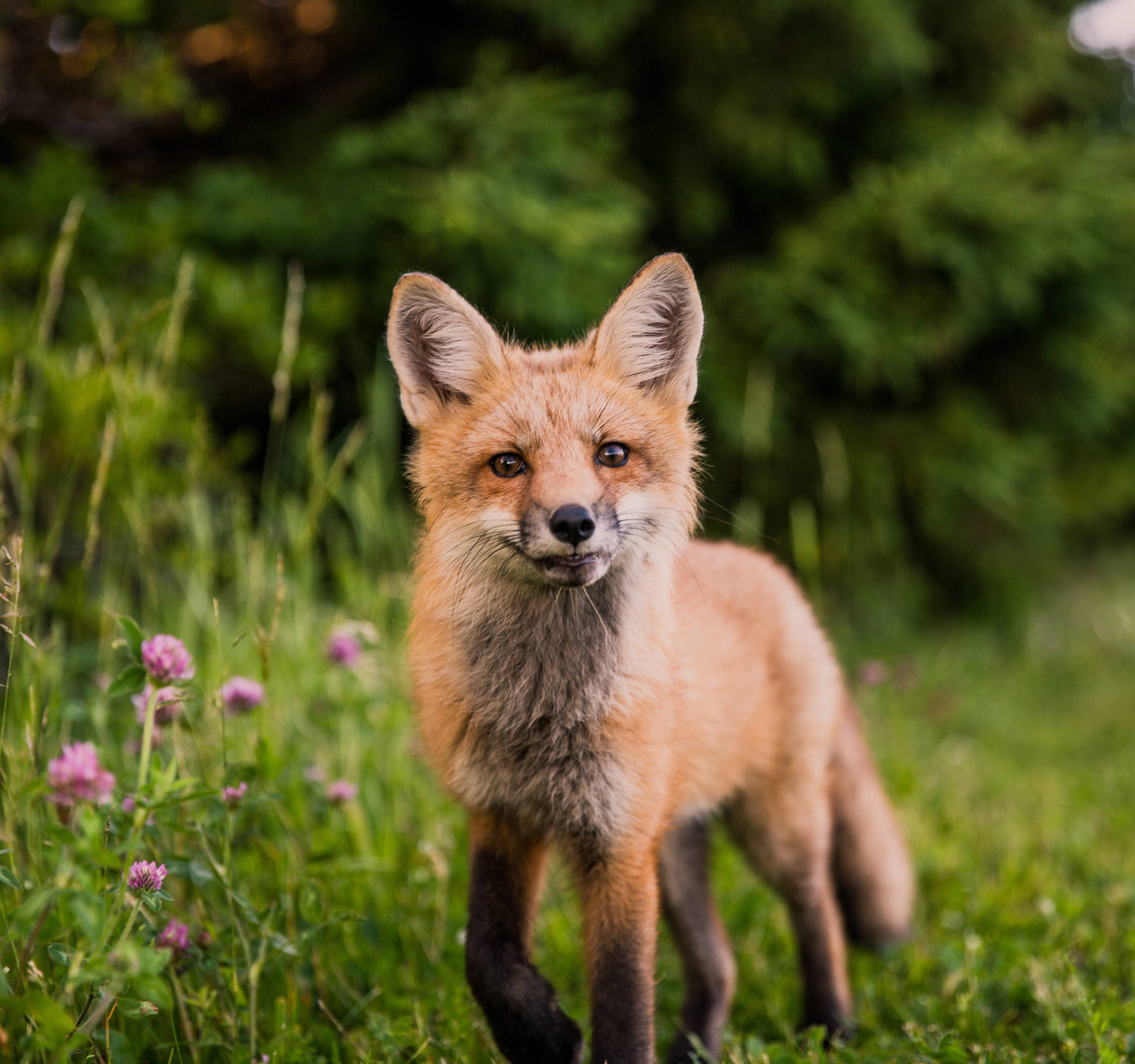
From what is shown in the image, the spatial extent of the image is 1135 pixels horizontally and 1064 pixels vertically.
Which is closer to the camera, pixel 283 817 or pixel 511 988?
pixel 511 988

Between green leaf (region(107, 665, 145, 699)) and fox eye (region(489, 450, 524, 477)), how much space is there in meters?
0.82

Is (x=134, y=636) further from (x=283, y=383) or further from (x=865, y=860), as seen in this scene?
(x=865, y=860)

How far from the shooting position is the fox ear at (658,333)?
2277 mm

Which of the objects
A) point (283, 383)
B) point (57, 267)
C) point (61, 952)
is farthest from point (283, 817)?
point (57, 267)

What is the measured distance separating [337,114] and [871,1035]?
548 centimetres

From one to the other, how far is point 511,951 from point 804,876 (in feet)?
3.44

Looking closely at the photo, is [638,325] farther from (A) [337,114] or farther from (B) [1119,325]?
(B) [1119,325]

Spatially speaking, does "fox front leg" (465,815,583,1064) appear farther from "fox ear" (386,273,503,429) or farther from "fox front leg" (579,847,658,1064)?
"fox ear" (386,273,503,429)

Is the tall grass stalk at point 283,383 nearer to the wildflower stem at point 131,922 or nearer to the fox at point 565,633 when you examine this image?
the fox at point 565,633

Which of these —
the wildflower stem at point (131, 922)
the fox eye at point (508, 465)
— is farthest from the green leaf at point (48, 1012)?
the fox eye at point (508, 465)

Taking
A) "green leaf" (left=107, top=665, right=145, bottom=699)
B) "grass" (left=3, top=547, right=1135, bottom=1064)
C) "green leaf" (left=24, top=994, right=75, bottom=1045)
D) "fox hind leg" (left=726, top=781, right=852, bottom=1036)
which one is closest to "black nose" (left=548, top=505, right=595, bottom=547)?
"grass" (left=3, top=547, right=1135, bottom=1064)

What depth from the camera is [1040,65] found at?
660 cm

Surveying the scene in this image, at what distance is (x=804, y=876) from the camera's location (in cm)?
277

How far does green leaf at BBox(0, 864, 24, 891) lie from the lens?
1.66m
